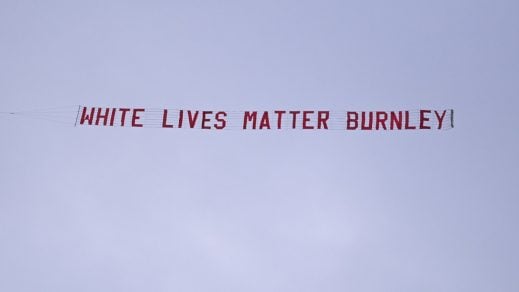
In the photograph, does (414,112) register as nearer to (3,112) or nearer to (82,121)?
(82,121)

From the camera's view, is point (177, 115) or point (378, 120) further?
point (177, 115)

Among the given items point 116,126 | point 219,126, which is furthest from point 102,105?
point 219,126

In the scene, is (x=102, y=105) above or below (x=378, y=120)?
above

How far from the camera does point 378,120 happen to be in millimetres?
10688

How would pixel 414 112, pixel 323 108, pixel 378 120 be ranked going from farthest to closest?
pixel 323 108, pixel 414 112, pixel 378 120

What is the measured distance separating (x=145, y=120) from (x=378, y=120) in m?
6.43

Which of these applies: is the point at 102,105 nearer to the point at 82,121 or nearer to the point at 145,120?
the point at 145,120

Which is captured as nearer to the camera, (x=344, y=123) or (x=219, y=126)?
(x=219, y=126)

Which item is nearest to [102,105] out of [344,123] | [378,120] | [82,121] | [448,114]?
[82,121]

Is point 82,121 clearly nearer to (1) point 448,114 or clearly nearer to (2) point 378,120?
(2) point 378,120

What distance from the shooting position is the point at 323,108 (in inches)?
531

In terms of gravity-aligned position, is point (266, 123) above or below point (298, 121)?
below

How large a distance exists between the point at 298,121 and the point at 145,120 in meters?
4.06

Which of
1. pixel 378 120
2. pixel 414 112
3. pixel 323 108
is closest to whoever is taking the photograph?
pixel 378 120
